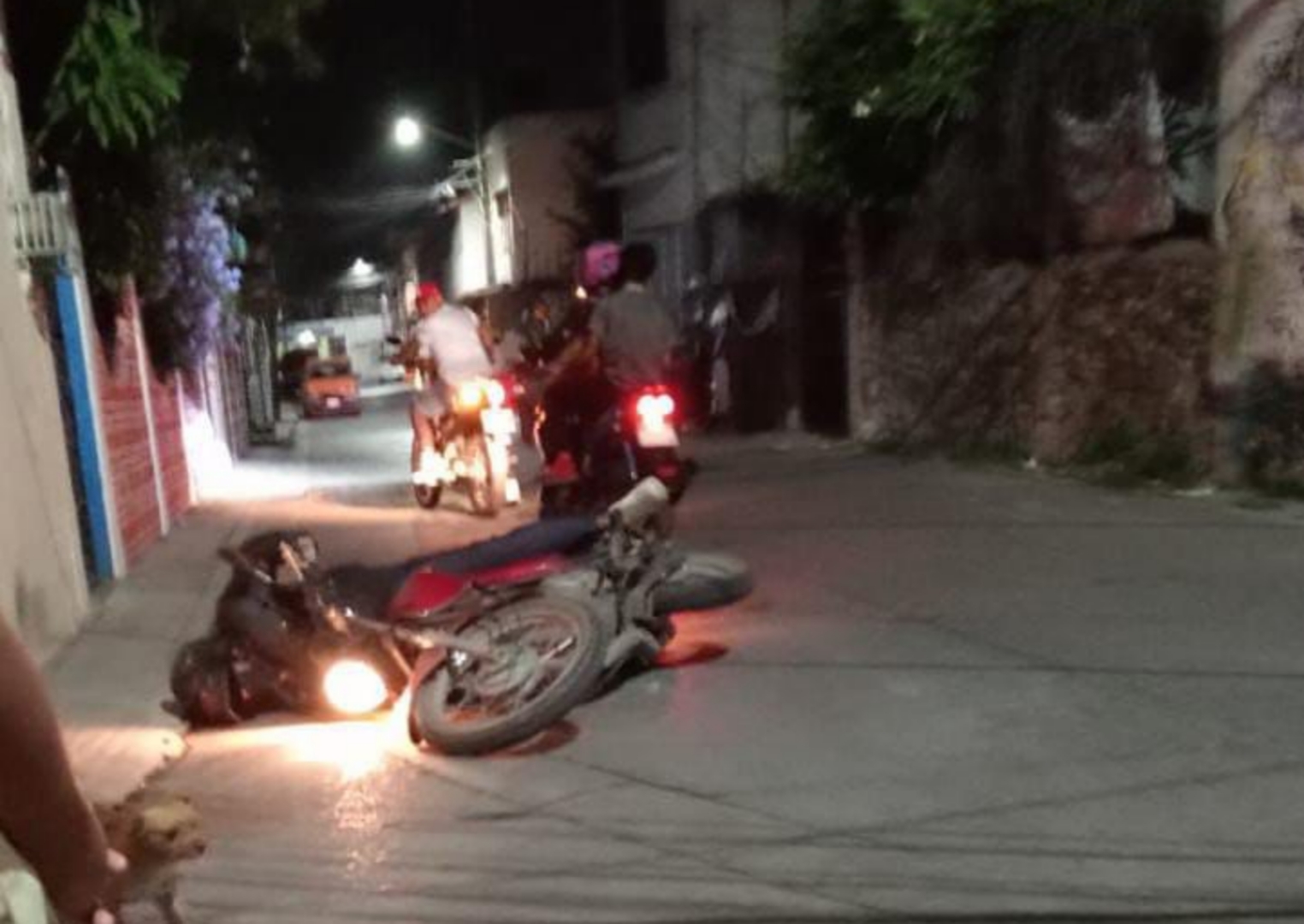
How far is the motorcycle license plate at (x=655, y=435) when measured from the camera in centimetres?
1056

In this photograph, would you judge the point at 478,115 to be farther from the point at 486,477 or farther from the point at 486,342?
the point at 486,477

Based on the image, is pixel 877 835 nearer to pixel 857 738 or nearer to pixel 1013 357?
pixel 857 738

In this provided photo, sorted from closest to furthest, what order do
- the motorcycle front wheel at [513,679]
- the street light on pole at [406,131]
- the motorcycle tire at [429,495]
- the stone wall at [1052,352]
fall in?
1. the motorcycle front wheel at [513,679]
2. the stone wall at [1052,352]
3. the motorcycle tire at [429,495]
4. the street light on pole at [406,131]

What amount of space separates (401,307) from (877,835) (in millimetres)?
A: 57829

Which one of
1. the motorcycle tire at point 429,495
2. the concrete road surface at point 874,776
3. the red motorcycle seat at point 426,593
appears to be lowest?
the motorcycle tire at point 429,495

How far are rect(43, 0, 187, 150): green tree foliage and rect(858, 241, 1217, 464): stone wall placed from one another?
6.73 metres

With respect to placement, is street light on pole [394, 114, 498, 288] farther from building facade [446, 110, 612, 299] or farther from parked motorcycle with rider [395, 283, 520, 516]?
parked motorcycle with rider [395, 283, 520, 516]

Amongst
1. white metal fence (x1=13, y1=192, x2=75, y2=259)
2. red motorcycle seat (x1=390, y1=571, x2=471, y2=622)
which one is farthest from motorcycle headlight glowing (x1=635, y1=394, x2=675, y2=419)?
red motorcycle seat (x1=390, y1=571, x2=471, y2=622)

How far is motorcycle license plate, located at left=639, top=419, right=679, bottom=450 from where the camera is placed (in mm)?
10562

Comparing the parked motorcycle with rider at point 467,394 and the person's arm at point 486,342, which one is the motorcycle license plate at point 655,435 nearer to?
the parked motorcycle with rider at point 467,394

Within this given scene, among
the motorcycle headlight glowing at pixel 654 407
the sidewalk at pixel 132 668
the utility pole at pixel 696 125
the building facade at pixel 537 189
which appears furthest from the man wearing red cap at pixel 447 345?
the building facade at pixel 537 189

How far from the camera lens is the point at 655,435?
10594mm

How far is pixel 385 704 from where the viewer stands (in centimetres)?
696

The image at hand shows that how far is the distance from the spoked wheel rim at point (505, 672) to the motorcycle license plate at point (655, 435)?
13.4 feet
